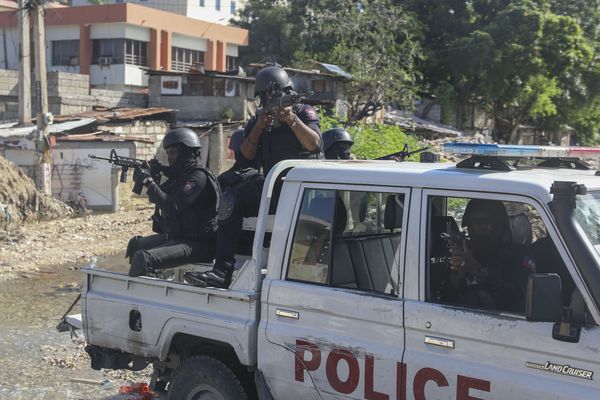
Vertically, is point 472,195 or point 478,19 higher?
point 478,19

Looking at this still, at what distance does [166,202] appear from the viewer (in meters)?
5.25

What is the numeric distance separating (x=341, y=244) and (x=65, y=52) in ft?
122

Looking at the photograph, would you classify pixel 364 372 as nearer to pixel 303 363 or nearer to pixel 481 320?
pixel 303 363

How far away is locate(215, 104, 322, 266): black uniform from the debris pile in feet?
41.0

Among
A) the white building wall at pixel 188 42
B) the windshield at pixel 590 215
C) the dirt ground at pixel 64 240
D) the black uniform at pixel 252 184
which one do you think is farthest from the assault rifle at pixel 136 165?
the white building wall at pixel 188 42

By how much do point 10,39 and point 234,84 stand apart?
18.1 metres

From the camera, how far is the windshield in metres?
3.15

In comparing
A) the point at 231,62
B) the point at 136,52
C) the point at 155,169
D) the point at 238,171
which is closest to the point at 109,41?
the point at 136,52

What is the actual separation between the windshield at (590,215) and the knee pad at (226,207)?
6.81ft

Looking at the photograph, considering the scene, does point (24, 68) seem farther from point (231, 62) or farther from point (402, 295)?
point (231, 62)

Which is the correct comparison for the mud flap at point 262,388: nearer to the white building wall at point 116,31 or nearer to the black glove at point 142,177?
the black glove at point 142,177

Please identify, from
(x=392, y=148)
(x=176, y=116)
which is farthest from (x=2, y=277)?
(x=176, y=116)

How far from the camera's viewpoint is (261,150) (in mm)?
5180

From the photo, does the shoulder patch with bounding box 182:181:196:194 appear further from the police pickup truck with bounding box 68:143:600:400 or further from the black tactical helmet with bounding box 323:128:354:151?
the black tactical helmet with bounding box 323:128:354:151
